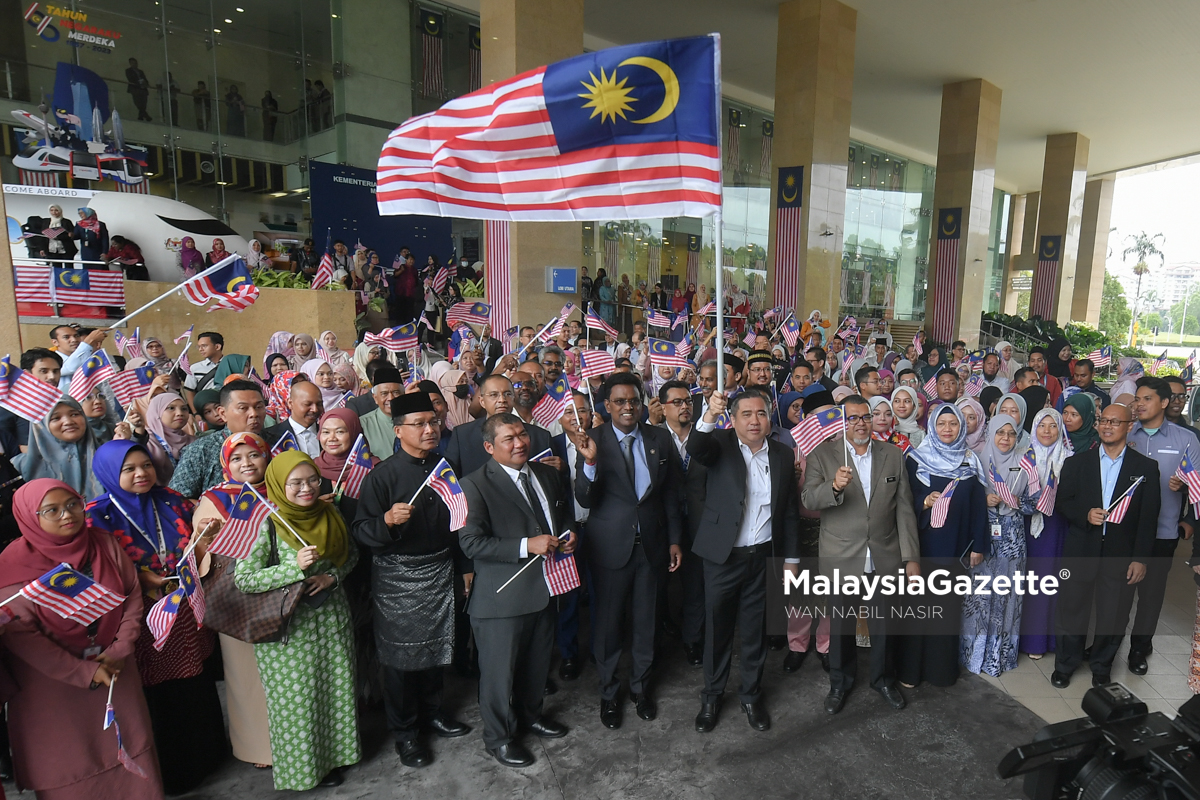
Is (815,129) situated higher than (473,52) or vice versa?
(473,52)

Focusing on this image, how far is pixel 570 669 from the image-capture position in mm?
4641

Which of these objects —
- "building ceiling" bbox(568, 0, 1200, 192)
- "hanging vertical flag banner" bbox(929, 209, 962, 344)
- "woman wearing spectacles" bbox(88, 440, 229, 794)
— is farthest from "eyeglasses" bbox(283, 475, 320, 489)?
"hanging vertical flag banner" bbox(929, 209, 962, 344)

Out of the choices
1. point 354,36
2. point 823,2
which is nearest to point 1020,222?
point 823,2

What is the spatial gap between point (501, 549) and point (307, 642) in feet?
3.34

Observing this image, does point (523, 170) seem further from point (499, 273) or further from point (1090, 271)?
point (1090, 271)

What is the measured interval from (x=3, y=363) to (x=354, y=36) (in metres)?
15.7

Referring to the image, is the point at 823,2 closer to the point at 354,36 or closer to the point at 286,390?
the point at 354,36

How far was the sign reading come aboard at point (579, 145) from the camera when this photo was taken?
364cm

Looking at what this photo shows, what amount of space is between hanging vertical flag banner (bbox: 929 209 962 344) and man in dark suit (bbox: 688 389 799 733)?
67.4 ft

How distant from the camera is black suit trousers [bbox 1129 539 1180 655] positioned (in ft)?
15.1

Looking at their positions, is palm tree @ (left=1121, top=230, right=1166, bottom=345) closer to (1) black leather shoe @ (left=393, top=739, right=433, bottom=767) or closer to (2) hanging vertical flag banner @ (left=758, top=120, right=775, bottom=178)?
(2) hanging vertical flag banner @ (left=758, top=120, right=775, bottom=178)

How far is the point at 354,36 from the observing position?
55.8 ft

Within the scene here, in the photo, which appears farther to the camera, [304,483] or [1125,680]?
[1125,680]

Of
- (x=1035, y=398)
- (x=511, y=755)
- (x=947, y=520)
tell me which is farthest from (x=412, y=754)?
(x=1035, y=398)
